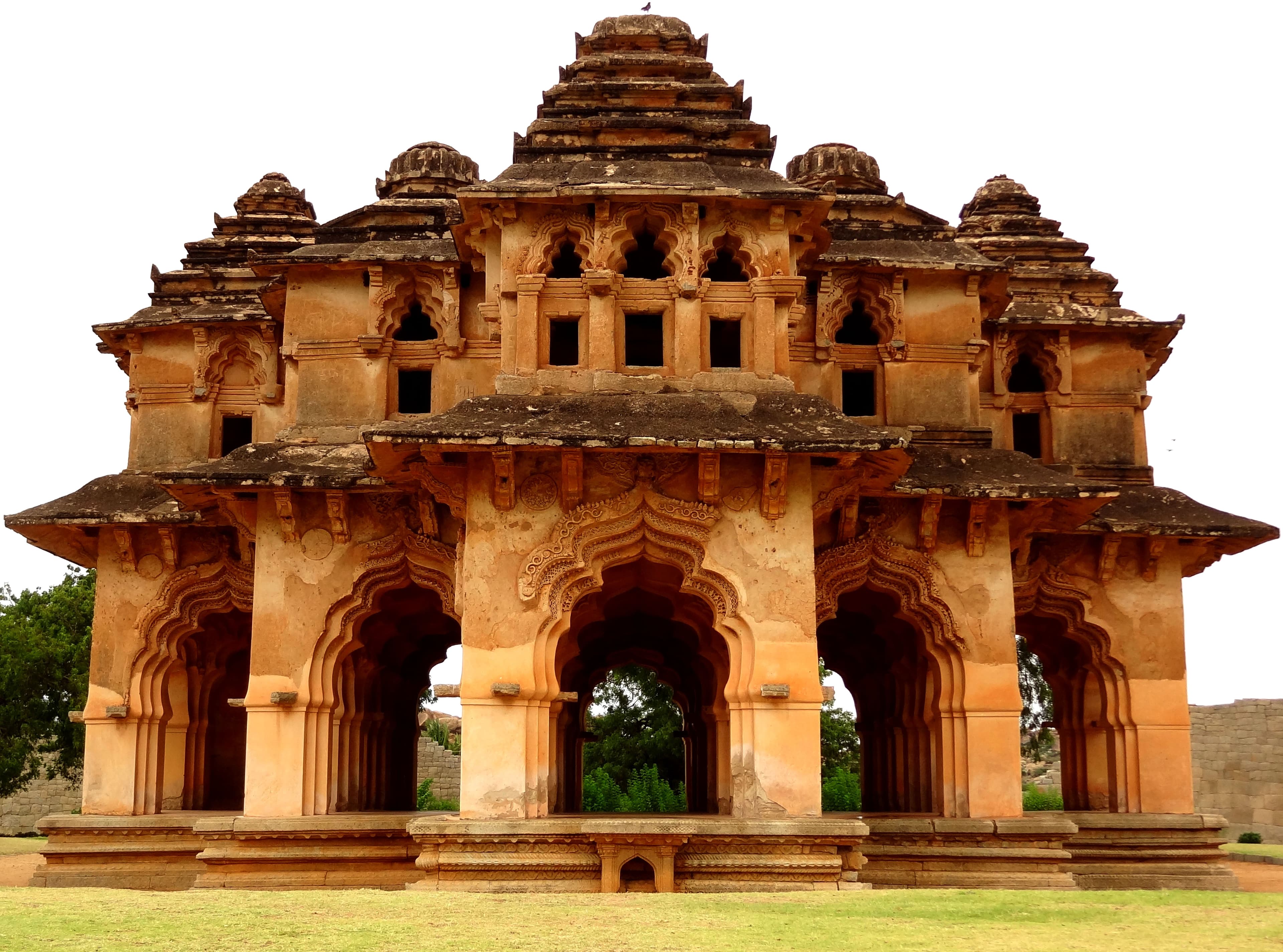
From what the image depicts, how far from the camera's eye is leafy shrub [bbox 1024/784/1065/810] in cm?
3038

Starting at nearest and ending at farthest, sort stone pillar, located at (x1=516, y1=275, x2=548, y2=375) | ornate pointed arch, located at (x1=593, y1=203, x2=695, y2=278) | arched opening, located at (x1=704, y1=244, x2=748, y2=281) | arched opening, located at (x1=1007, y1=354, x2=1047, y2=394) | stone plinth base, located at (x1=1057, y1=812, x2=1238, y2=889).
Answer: stone pillar, located at (x1=516, y1=275, x2=548, y2=375) < ornate pointed arch, located at (x1=593, y1=203, x2=695, y2=278) < arched opening, located at (x1=704, y1=244, x2=748, y2=281) < stone plinth base, located at (x1=1057, y1=812, x2=1238, y2=889) < arched opening, located at (x1=1007, y1=354, x2=1047, y2=394)

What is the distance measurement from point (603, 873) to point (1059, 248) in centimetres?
1342

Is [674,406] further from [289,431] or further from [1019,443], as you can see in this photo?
[1019,443]

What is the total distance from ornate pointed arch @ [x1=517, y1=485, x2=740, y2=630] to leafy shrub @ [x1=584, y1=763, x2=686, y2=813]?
16.5 m

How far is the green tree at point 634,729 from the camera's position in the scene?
40062 mm

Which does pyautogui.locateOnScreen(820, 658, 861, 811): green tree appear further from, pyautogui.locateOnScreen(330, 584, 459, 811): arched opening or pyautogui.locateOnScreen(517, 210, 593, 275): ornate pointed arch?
pyautogui.locateOnScreen(517, 210, 593, 275): ornate pointed arch

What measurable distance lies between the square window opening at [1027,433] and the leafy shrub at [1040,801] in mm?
9987

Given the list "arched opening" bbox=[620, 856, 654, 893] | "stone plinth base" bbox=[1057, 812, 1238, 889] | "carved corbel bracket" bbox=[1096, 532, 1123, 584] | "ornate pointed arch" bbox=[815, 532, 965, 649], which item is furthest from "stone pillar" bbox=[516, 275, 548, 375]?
"stone plinth base" bbox=[1057, 812, 1238, 889]

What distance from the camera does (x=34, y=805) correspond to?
36844 mm

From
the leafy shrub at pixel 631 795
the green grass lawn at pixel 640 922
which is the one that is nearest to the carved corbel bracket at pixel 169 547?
the green grass lawn at pixel 640 922

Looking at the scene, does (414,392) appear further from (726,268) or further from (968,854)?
(968,854)

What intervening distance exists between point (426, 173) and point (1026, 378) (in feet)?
29.2

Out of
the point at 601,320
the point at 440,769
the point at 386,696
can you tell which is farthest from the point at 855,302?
the point at 440,769

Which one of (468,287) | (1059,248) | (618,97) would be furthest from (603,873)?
(1059,248)
